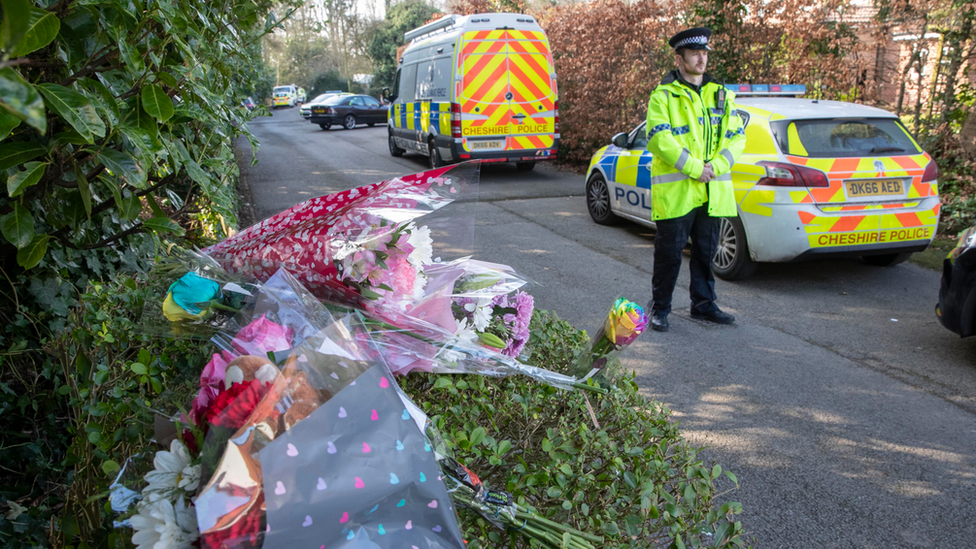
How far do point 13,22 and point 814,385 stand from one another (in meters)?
4.58

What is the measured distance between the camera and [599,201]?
9.02 meters

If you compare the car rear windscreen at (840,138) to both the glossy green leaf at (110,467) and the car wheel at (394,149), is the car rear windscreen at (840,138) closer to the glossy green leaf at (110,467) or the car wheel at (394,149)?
the glossy green leaf at (110,467)

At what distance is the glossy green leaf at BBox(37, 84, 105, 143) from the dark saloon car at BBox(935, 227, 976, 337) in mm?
5177

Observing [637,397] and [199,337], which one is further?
[637,397]

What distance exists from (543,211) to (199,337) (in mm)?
8839

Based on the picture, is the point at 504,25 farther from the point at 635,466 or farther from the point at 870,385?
the point at 635,466

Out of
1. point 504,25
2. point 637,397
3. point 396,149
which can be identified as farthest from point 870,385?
point 396,149

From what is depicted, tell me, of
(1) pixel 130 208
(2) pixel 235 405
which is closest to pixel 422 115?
(1) pixel 130 208

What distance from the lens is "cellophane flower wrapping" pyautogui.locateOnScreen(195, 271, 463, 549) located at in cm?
96

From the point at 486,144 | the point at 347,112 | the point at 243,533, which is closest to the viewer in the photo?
the point at 243,533

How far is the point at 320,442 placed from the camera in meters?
1.02

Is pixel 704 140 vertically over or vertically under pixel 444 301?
over

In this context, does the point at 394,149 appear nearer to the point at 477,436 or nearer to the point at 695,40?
the point at 695,40

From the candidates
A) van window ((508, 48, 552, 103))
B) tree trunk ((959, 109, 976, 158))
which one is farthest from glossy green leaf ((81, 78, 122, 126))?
van window ((508, 48, 552, 103))
